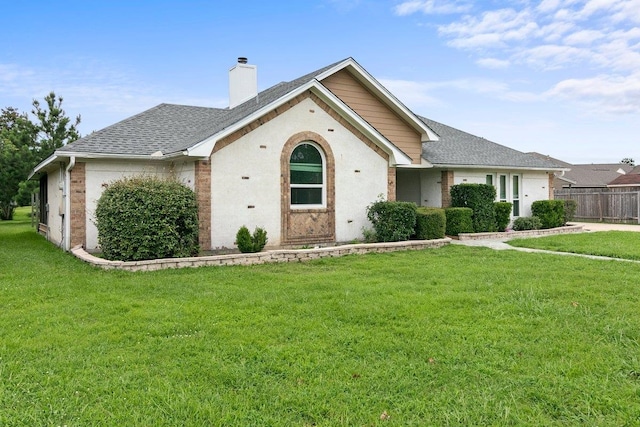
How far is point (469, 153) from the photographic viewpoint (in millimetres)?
19188

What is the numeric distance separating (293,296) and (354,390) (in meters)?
3.36

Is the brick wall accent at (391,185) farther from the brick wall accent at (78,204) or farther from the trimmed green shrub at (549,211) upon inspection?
the brick wall accent at (78,204)

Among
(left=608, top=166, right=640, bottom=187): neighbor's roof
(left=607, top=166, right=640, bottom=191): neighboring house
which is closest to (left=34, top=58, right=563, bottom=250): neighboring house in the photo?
(left=607, top=166, right=640, bottom=191): neighboring house

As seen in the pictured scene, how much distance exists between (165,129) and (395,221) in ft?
25.7

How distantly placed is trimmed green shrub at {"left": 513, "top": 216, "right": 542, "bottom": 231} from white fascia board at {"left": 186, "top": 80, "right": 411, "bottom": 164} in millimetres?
6025

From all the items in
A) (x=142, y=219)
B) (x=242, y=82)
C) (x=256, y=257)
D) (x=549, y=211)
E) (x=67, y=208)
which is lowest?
(x=256, y=257)

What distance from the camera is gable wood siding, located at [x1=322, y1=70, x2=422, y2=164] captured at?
16141 millimetres

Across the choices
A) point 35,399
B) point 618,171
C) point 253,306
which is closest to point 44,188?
point 253,306

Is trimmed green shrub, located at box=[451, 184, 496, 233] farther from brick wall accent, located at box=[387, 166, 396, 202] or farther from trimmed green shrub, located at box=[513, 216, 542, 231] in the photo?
brick wall accent, located at box=[387, 166, 396, 202]

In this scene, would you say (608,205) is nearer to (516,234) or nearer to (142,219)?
(516,234)

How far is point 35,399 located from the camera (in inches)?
151

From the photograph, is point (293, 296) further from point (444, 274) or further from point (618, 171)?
point (618, 171)

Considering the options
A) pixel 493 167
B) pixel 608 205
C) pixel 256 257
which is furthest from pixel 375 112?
pixel 608 205

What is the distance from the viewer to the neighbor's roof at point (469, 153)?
1791 cm
